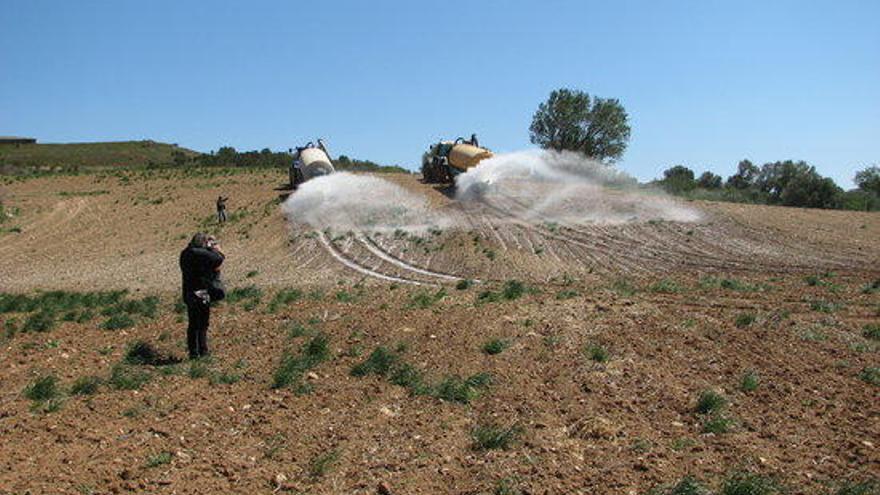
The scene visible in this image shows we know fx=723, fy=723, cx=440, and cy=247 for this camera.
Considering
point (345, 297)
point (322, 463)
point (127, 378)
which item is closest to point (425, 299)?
point (345, 297)

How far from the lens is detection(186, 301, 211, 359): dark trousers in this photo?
11.0 meters

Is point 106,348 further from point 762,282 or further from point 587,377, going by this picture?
point 762,282

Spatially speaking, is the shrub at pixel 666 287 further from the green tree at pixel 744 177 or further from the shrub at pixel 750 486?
the green tree at pixel 744 177

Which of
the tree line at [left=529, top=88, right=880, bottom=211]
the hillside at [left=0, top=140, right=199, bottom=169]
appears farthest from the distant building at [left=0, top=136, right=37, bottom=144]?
the tree line at [left=529, top=88, right=880, bottom=211]

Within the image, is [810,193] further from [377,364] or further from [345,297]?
[377,364]

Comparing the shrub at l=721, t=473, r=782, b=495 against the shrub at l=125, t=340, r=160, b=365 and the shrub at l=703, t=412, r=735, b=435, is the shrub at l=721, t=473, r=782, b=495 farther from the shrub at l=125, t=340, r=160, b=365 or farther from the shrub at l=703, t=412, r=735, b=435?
the shrub at l=125, t=340, r=160, b=365

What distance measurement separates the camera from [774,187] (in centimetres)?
6081

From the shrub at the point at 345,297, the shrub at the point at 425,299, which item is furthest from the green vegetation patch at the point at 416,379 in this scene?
the shrub at the point at 345,297

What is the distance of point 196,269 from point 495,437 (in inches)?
230

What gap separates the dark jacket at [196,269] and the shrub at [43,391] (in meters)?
2.26

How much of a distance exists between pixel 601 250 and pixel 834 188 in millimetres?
30526

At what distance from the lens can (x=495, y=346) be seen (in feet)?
36.2

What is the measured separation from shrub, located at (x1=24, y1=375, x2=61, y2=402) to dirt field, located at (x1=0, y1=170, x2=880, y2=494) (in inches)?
6.4

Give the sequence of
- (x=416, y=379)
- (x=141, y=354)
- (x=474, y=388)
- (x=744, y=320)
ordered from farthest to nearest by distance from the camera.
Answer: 1. (x=744, y=320)
2. (x=141, y=354)
3. (x=416, y=379)
4. (x=474, y=388)
